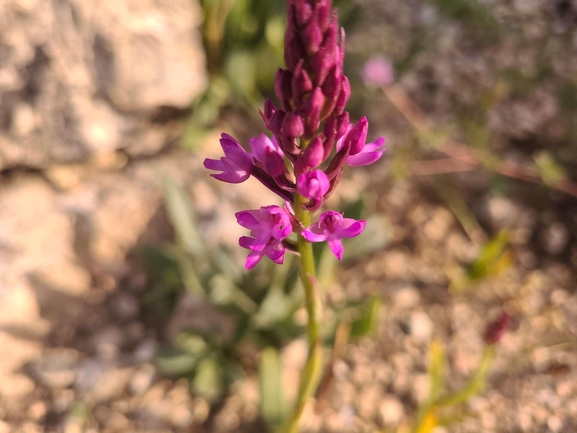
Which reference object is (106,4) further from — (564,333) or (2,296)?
(564,333)

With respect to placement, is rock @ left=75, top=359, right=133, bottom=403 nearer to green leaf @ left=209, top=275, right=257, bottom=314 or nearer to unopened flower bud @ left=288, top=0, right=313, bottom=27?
green leaf @ left=209, top=275, right=257, bottom=314

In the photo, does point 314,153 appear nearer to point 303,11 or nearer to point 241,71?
point 303,11

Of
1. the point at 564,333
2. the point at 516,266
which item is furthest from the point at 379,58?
the point at 564,333

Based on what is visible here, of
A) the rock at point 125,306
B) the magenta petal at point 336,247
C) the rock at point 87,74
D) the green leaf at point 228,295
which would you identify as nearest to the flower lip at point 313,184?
the magenta petal at point 336,247

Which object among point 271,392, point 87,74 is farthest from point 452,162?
point 87,74

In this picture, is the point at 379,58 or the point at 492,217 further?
the point at 379,58

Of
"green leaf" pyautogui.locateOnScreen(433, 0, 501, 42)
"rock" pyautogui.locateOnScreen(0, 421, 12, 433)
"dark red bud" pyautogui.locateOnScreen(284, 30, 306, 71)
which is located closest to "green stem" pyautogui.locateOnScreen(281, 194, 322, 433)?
"dark red bud" pyautogui.locateOnScreen(284, 30, 306, 71)
